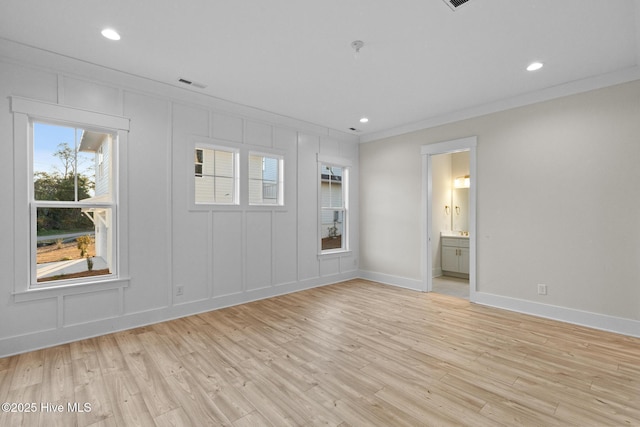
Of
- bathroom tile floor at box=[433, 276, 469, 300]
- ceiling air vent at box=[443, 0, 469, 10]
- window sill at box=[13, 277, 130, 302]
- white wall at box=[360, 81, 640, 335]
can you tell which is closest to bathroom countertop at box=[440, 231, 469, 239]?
bathroom tile floor at box=[433, 276, 469, 300]

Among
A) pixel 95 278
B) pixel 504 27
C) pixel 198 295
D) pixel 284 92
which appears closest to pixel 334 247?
pixel 198 295

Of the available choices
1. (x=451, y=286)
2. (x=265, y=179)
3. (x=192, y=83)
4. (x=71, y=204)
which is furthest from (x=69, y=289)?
(x=451, y=286)

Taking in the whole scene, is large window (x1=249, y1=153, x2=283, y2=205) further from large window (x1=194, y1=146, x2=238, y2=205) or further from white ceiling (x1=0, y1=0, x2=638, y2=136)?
white ceiling (x1=0, y1=0, x2=638, y2=136)

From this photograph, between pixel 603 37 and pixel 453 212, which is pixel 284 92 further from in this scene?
pixel 453 212

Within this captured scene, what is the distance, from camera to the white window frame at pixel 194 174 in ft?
13.1

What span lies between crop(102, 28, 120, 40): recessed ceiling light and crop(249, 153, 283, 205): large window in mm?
2220

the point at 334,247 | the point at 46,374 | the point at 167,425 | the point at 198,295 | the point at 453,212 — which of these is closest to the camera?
the point at 167,425

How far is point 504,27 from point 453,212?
4583 millimetres

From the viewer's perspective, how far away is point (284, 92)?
3920 millimetres

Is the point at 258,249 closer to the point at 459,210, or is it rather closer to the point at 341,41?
the point at 341,41

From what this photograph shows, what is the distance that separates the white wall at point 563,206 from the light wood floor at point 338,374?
43cm

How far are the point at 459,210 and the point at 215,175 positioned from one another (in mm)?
5130

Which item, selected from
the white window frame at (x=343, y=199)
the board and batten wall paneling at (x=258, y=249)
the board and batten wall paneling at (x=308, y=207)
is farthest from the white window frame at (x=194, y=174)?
the white window frame at (x=343, y=199)

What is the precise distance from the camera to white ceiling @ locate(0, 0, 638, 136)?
2.31m
